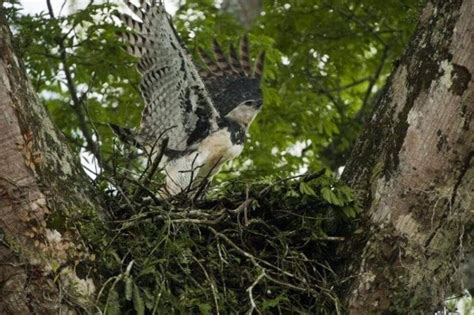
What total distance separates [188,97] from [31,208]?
7.83 ft

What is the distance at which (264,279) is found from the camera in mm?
5254

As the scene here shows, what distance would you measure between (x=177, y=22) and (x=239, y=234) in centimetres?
423

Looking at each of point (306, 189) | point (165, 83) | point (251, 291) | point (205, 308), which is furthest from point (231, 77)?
point (205, 308)

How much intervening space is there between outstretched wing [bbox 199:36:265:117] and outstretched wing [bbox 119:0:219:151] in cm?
15

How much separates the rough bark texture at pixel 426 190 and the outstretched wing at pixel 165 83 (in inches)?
71.7

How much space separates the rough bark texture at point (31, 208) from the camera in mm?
4727

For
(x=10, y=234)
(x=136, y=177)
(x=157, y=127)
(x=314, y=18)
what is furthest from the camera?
(x=314, y=18)

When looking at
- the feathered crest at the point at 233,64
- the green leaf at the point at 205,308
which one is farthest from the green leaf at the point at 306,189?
the feathered crest at the point at 233,64

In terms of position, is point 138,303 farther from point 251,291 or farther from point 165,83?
point 165,83

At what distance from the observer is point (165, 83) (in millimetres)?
7055

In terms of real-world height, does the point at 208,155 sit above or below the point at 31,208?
below

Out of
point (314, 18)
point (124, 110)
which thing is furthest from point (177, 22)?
point (314, 18)

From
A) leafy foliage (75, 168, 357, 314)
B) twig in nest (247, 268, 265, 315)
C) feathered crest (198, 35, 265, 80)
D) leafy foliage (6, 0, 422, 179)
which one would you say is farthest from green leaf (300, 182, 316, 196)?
leafy foliage (6, 0, 422, 179)

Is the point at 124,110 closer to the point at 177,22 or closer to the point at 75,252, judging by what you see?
the point at 177,22
